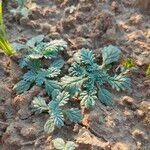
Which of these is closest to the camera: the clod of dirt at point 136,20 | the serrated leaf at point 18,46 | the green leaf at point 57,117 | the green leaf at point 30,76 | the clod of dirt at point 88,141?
the clod of dirt at point 88,141

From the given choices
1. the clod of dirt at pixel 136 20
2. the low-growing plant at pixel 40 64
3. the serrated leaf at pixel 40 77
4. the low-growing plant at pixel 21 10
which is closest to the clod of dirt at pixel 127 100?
the low-growing plant at pixel 40 64

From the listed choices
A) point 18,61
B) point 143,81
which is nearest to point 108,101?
point 143,81

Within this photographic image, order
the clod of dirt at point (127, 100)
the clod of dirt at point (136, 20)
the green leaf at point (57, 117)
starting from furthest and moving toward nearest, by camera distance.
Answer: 1. the clod of dirt at point (136, 20)
2. the clod of dirt at point (127, 100)
3. the green leaf at point (57, 117)

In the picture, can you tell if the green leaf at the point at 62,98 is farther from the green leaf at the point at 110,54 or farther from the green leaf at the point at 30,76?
the green leaf at the point at 110,54

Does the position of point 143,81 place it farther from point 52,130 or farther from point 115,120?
point 52,130

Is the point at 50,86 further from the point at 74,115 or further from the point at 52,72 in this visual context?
the point at 74,115

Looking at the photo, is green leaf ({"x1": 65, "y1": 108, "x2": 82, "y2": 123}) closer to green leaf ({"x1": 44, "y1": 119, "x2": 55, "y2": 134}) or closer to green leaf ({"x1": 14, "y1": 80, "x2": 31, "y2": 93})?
green leaf ({"x1": 44, "y1": 119, "x2": 55, "y2": 134})
